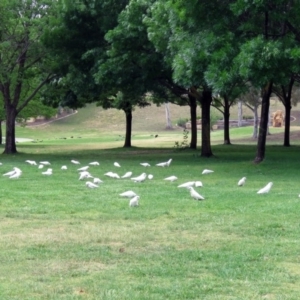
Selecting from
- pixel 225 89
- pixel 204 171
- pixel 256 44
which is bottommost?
pixel 204 171

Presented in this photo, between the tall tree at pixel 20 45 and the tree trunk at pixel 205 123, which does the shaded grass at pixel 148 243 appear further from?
the tall tree at pixel 20 45

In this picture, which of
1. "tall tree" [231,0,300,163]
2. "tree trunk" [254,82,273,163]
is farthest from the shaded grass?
"tree trunk" [254,82,273,163]

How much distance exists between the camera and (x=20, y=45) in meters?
29.8

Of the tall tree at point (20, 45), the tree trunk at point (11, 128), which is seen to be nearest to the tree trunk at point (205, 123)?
the tall tree at point (20, 45)

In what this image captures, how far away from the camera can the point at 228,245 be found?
8.67 metres

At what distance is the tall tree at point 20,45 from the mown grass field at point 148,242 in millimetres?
13636

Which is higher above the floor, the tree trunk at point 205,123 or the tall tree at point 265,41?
the tall tree at point 265,41

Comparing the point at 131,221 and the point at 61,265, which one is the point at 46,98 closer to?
the point at 131,221

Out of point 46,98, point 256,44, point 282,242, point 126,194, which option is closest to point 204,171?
point 256,44

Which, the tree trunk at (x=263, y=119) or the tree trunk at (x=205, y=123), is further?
the tree trunk at (x=205, y=123)

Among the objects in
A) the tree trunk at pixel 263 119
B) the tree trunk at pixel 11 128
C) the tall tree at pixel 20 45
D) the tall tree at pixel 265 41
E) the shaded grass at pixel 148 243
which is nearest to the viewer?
the shaded grass at pixel 148 243

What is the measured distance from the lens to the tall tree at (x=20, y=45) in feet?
93.8

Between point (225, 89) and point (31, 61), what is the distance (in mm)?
14781

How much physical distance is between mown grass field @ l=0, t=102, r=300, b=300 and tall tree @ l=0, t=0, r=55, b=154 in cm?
1364
